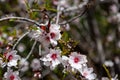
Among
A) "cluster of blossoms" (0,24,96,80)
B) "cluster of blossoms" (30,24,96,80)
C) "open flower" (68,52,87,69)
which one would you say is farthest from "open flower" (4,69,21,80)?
"open flower" (68,52,87,69)

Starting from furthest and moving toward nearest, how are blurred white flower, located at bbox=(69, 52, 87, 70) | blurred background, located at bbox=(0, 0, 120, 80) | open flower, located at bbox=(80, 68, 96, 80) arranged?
blurred background, located at bbox=(0, 0, 120, 80)
open flower, located at bbox=(80, 68, 96, 80)
blurred white flower, located at bbox=(69, 52, 87, 70)

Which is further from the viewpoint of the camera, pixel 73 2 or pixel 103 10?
pixel 103 10

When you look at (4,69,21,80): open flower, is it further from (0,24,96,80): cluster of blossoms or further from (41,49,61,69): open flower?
(41,49,61,69): open flower

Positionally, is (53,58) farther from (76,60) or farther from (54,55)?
(76,60)

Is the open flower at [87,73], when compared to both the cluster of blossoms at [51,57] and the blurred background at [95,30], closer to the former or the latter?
the cluster of blossoms at [51,57]

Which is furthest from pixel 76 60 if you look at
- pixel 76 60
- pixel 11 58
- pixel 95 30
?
pixel 95 30

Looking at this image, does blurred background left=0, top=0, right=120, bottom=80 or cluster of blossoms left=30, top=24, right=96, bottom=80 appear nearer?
cluster of blossoms left=30, top=24, right=96, bottom=80

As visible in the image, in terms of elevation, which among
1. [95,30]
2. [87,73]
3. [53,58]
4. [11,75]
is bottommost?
[95,30]

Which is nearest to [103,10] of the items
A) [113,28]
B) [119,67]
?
[113,28]

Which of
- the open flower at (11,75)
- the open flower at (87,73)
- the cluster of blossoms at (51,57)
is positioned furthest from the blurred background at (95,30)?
the open flower at (11,75)

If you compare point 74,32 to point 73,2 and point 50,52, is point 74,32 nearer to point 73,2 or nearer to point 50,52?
point 73,2

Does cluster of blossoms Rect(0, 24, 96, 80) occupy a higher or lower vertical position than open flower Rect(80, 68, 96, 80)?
higher
